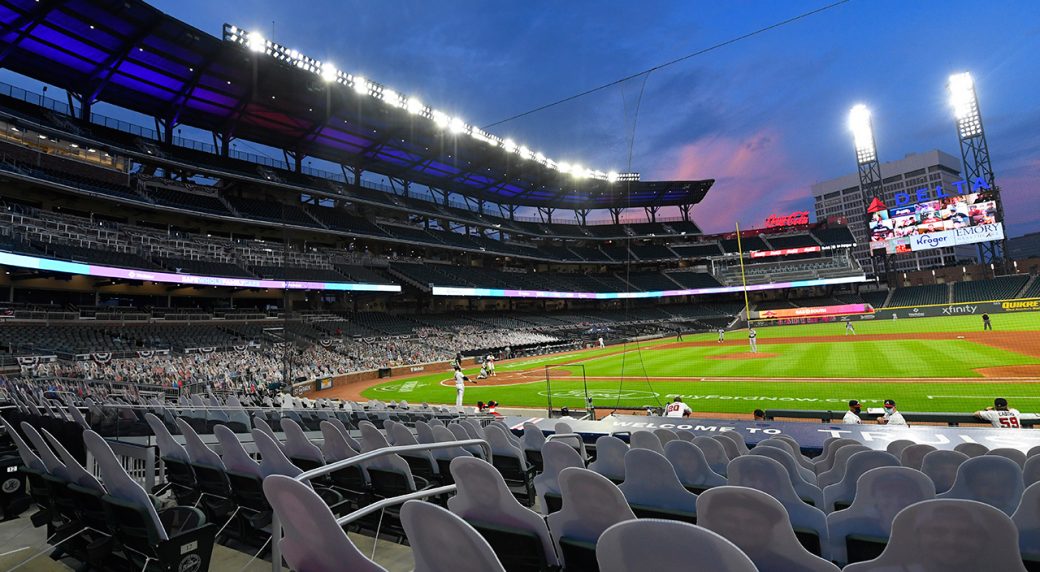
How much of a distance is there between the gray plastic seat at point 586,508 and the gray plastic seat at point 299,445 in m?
3.82

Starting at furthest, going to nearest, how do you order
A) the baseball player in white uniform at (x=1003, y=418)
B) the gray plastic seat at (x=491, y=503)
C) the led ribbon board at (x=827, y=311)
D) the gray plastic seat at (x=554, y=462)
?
the led ribbon board at (x=827, y=311) < the baseball player in white uniform at (x=1003, y=418) < the gray plastic seat at (x=554, y=462) < the gray plastic seat at (x=491, y=503)

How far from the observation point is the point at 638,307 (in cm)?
7619

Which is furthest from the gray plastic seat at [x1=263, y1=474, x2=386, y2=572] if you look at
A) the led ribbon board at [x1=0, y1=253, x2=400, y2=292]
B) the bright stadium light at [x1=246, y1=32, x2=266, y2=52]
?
the bright stadium light at [x1=246, y1=32, x2=266, y2=52]

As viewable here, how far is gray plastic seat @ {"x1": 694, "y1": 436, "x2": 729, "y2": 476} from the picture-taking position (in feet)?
17.6

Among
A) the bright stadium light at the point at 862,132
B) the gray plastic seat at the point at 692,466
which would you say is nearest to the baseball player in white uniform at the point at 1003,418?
the gray plastic seat at the point at 692,466

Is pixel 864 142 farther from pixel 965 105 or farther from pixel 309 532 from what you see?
pixel 309 532

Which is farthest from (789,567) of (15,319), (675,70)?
(15,319)

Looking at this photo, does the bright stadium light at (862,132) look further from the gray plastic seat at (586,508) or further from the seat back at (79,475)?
the seat back at (79,475)

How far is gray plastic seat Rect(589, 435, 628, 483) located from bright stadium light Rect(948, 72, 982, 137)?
287ft

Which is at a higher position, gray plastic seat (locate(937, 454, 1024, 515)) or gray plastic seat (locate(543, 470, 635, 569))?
gray plastic seat (locate(543, 470, 635, 569))

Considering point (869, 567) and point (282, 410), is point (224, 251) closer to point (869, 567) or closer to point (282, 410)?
point (282, 410)

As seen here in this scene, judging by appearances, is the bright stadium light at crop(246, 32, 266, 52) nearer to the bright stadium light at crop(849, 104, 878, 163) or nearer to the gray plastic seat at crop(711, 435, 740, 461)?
the gray plastic seat at crop(711, 435, 740, 461)

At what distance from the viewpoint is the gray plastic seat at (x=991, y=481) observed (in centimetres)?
330

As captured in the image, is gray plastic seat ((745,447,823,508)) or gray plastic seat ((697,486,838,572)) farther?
gray plastic seat ((745,447,823,508))
